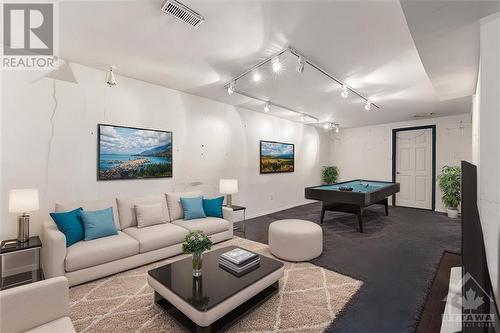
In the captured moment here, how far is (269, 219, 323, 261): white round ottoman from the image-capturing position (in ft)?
10.2

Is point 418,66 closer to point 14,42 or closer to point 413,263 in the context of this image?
point 413,263

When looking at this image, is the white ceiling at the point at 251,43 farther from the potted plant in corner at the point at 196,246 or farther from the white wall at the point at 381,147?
the white wall at the point at 381,147

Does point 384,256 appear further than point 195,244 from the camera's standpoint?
Yes

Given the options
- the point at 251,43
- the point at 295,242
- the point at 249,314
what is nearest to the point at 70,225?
the point at 249,314

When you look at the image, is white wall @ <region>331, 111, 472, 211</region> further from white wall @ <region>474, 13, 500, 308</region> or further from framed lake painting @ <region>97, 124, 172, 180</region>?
framed lake painting @ <region>97, 124, 172, 180</region>

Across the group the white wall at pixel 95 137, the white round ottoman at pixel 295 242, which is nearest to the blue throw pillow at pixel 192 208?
the white wall at pixel 95 137

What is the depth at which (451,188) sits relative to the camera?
5.61 meters

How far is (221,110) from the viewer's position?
500 cm

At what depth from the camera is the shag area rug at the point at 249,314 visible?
6.26 feet

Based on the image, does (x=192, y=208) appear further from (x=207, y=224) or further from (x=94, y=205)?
(x=94, y=205)

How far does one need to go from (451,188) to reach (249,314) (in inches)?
243

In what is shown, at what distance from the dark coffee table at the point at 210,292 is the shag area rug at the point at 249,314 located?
79 mm

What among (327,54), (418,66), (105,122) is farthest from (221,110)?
(418,66)

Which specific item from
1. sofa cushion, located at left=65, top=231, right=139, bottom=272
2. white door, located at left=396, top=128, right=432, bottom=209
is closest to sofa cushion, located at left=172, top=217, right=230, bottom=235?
sofa cushion, located at left=65, top=231, right=139, bottom=272
